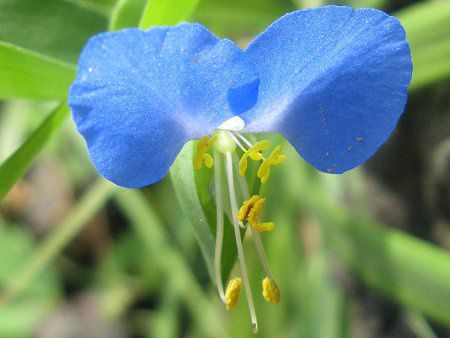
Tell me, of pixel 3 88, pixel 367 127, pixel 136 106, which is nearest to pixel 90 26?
pixel 3 88

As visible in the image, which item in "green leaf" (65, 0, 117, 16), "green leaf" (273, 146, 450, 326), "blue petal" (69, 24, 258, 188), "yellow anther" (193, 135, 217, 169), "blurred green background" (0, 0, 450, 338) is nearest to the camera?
"blue petal" (69, 24, 258, 188)

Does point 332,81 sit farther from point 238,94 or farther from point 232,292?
point 232,292

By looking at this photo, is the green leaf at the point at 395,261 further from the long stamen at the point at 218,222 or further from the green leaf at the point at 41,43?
the green leaf at the point at 41,43

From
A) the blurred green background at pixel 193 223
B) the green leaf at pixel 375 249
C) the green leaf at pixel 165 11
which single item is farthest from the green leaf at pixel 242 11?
the green leaf at pixel 165 11

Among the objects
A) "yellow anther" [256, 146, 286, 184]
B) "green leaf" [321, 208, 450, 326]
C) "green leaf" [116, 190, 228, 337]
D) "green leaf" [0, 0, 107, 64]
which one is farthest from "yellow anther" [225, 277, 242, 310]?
"green leaf" [116, 190, 228, 337]

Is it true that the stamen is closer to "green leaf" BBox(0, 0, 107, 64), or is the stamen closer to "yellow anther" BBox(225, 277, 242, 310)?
"yellow anther" BBox(225, 277, 242, 310)

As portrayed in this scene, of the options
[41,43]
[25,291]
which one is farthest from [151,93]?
[25,291]
